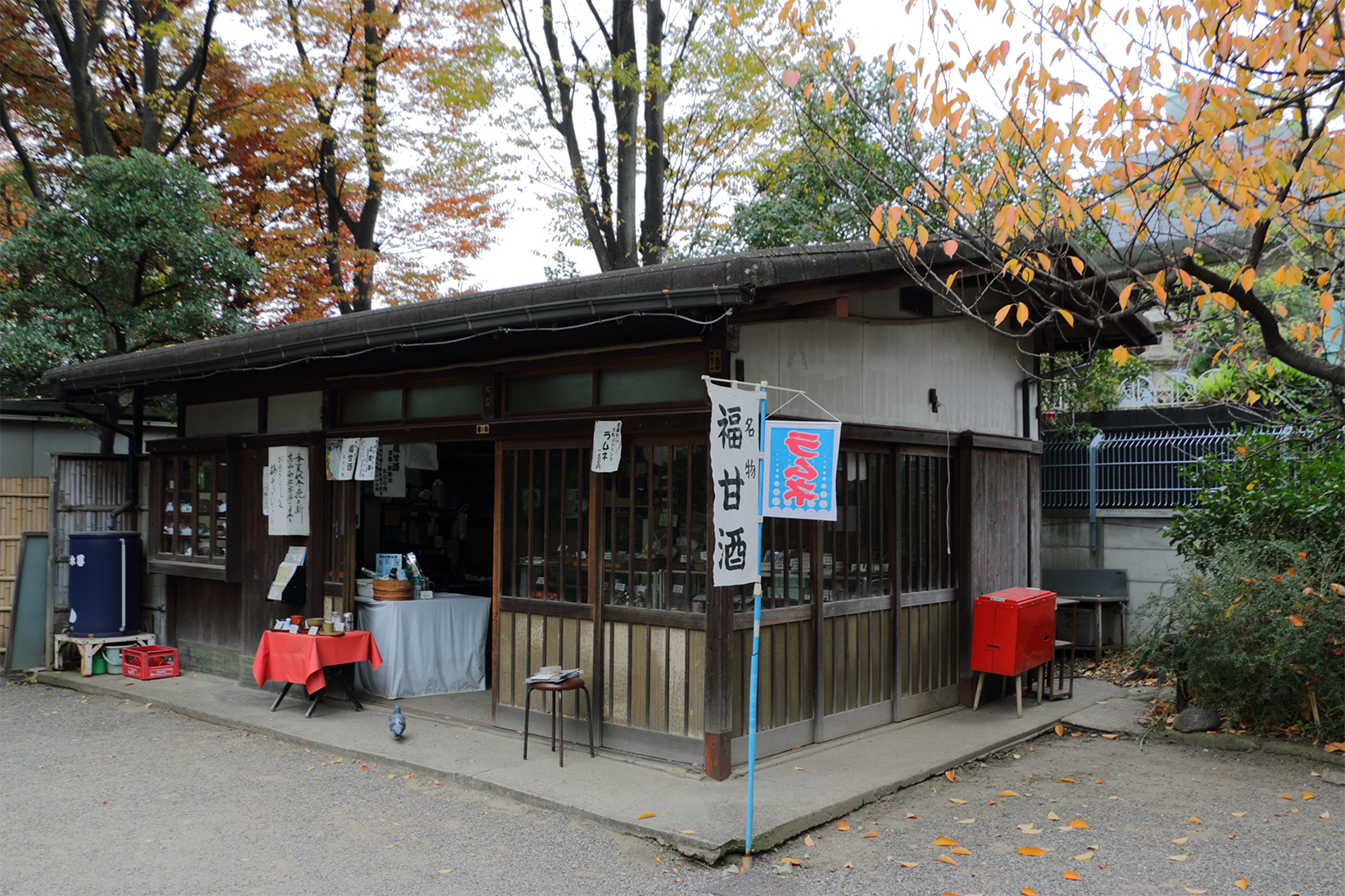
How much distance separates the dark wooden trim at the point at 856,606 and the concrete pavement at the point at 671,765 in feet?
3.30

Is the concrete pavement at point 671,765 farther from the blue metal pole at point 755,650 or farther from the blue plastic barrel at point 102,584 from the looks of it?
the blue plastic barrel at point 102,584

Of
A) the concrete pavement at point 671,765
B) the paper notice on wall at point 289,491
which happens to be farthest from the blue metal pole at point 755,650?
the paper notice on wall at point 289,491

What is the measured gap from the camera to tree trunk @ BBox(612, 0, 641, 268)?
598 inches

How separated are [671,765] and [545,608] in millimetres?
1608

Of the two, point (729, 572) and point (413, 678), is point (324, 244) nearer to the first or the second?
point (413, 678)

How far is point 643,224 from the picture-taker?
16.0m

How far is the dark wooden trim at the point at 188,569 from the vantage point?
32.6 ft

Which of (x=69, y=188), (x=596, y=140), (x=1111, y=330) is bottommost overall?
(x=1111, y=330)

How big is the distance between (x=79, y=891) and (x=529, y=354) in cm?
451

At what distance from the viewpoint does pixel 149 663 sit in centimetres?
1027

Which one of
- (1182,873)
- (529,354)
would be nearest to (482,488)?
(529,354)

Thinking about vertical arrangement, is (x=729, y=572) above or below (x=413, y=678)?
above

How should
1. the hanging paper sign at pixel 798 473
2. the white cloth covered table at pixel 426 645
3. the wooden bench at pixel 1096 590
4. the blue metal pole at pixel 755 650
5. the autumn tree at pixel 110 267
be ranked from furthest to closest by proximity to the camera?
the autumn tree at pixel 110 267 < the wooden bench at pixel 1096 590 < the white cloth covered table at pixel 426 645 < the hanging paper sign at pixel 798 473 < the blue metal pole at pixel 755 650

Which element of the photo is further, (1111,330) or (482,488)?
(482,488)
